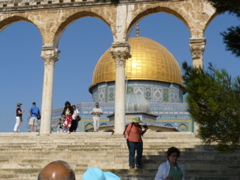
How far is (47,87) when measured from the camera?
51.0 ft

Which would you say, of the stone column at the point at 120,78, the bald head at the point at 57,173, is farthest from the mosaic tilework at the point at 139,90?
the bald head at the point at 57,173

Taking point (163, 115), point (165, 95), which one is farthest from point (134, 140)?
point (165, 95)

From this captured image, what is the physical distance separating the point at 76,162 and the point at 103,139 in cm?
324

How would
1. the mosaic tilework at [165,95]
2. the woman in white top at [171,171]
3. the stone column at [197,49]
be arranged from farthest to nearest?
the mosaic tilework at [165,95], the stone column at [197,49], the woman in white top at [171,171]

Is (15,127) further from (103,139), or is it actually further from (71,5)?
(71,5)

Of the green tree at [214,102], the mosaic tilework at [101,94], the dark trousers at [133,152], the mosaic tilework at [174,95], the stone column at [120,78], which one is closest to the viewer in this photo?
the green tree at [214,102]

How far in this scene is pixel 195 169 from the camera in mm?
8969

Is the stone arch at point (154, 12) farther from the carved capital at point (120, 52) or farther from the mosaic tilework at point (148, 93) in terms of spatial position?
the mosaic tilework at point (148, 93)

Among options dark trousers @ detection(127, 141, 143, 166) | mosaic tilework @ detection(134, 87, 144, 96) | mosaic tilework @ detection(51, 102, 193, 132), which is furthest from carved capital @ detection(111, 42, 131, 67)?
mosaic tilework @ detection(134, 87, 144, 96)

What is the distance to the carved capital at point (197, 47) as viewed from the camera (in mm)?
14555

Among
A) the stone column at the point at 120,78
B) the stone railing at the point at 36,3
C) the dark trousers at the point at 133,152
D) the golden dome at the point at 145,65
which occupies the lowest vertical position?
the dark trousers at the point at 133,152

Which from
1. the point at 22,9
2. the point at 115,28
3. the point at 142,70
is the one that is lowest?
the point at 115,28

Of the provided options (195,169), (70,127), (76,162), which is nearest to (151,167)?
(195,169)

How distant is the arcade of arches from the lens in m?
14.8
